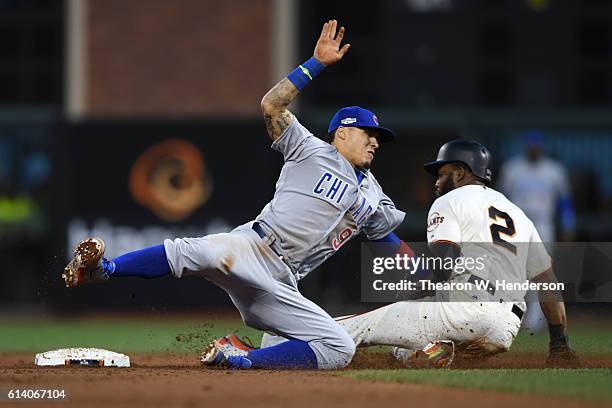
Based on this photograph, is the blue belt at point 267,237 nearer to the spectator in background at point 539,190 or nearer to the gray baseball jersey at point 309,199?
the gray baseball jersey at point 309,199

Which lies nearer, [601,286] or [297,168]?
[297,168]

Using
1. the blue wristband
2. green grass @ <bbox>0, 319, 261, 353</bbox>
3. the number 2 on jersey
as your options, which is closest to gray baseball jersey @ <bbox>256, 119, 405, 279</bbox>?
the blue wristband

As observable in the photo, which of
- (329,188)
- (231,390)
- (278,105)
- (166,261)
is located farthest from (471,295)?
(231,390)

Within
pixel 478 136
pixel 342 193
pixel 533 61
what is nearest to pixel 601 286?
pixel 342 193

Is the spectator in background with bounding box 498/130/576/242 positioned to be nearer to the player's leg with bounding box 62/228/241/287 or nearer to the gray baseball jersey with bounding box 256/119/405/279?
the gray baseball jersey with bounding box 256/119/405/279

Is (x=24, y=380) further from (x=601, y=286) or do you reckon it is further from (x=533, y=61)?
(x=533, y=61)
